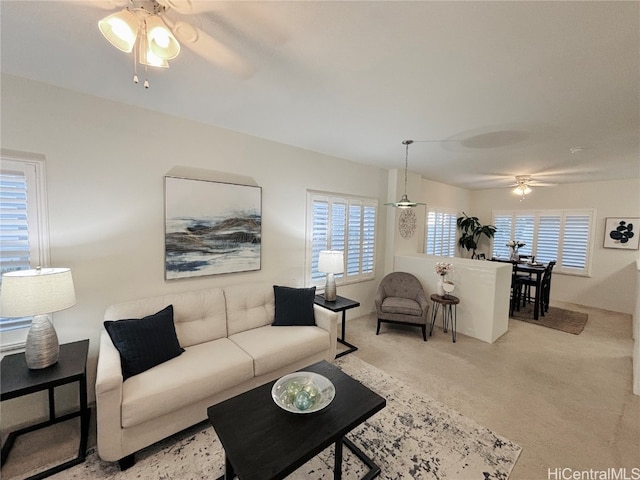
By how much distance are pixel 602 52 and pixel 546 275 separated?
179 inches

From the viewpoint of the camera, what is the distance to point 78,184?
2.14 meters

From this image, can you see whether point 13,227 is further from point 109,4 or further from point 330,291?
point 330,291

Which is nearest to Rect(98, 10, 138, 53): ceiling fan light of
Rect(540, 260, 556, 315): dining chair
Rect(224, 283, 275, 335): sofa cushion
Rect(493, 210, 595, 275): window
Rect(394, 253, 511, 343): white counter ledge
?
Rect(224, 283, 275, 335): sofa cushion

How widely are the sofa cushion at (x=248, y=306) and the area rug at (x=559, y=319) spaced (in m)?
4.35

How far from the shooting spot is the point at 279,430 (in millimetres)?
1436

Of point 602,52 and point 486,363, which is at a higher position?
point 602,52

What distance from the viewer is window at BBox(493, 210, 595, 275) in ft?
17.6

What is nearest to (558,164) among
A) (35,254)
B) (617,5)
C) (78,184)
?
(617,5)

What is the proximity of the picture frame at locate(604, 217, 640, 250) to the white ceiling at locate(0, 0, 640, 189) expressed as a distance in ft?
10.3

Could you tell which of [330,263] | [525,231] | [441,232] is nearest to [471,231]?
[525,231]

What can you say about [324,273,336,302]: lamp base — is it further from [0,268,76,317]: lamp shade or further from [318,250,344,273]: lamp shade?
[0,268,76,317]: lamp shade

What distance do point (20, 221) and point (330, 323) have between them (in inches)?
105

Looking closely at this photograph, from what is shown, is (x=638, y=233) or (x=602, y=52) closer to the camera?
(x=602, y=52)

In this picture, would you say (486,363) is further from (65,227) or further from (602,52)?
(65,227)
